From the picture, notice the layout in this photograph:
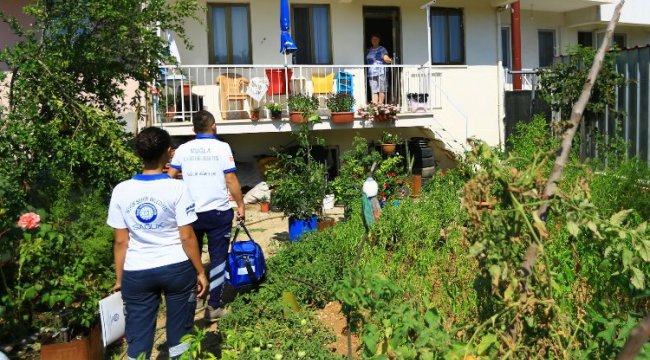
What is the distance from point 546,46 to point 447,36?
3.64m

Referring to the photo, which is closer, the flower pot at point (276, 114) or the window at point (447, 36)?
the flower pot at point (276, 114)

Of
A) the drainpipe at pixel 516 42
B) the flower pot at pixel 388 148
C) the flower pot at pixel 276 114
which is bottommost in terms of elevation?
the flower pot at pixel 388 148

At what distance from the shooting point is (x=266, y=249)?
25.5ft

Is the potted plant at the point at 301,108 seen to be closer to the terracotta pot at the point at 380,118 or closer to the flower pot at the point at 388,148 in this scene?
the terracotta pot at the point at 380,118

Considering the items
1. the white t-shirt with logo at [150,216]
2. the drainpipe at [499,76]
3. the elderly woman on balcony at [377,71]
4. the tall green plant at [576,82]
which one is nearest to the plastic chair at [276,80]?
the elderly woman on balcony at [377,71]

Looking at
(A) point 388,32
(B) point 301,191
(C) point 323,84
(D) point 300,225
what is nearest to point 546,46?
(A) point 388,32

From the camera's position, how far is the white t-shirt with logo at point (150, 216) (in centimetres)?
344

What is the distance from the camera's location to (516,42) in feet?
45.9

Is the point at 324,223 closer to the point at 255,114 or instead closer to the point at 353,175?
the point at 353,175

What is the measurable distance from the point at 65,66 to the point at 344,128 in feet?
22.1

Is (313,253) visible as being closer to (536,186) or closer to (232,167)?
(232,167)

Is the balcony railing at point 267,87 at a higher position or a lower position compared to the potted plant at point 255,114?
higher

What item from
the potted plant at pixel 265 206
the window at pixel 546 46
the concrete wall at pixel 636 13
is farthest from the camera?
the concrete wall at pixel 636 13

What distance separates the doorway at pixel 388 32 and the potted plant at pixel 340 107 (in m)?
1.52
